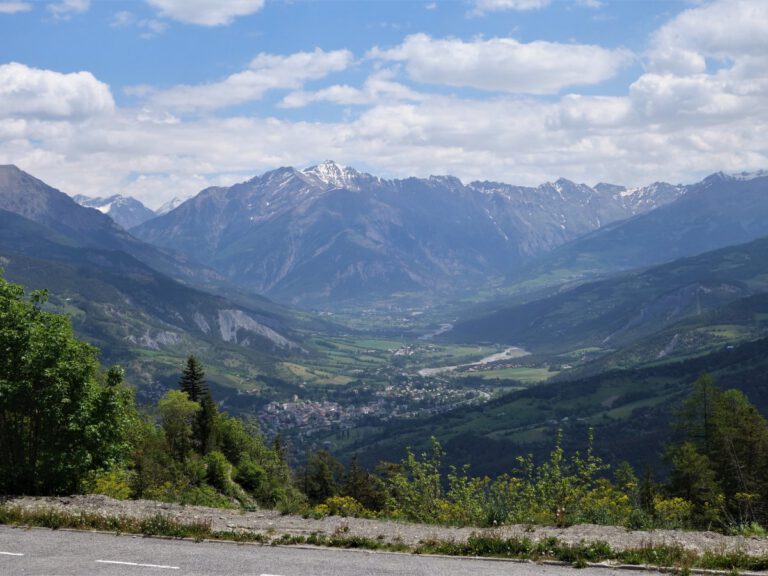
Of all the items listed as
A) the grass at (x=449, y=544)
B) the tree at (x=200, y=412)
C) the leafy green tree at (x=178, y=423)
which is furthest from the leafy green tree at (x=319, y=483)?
the grass at (x=449, y=544)

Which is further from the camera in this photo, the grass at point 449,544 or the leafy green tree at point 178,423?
the leafy green tree at point 178,423

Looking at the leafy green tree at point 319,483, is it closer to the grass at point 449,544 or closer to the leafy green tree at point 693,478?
the leafy green tree at point 693,478

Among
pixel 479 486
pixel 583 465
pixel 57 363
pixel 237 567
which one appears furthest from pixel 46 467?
pixel 583 465

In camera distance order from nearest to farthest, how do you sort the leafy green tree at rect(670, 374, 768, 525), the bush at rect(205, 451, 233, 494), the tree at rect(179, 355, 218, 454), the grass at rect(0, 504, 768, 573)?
the grass at rect(0, 504, 768, 573), the leafy green tree at rect(670, 374, 768, 525), the bush at rect(205, 451, 233, 494), the tree at rect(179, 355, 218, 454)

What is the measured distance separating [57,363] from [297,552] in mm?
15422

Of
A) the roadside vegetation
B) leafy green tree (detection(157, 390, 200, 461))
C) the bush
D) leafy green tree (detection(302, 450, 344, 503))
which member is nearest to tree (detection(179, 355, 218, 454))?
leafy green tree (detection(157, 390, 200, 461))

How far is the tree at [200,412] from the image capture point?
70562 millimetres

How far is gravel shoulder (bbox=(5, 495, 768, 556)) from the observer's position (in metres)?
21.3

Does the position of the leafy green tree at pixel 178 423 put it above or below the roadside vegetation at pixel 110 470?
below

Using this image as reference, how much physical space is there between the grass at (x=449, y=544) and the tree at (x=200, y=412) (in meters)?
43.5

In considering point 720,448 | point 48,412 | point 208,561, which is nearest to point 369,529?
point 208,561

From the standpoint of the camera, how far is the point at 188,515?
2731 cm

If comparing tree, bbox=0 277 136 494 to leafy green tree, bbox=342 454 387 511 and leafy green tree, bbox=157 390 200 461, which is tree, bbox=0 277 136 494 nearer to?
leafy green tree, bbox=157 390 200 461

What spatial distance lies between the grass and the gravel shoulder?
59 cm
